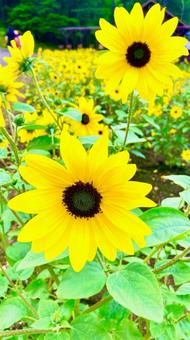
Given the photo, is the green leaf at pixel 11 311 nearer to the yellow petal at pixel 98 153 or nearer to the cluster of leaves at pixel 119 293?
the cluster of leaves at pixel 119 293

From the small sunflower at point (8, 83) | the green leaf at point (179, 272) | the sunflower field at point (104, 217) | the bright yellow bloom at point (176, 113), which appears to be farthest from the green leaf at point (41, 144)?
the bright yellow bloom at point (176, 113)

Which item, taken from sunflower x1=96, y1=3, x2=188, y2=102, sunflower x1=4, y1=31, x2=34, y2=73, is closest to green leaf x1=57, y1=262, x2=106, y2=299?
sunflower x1=96, y1=3, x2=188, y2=102

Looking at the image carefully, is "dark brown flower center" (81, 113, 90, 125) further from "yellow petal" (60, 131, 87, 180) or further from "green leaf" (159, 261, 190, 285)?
"yellow petal" (60, 131, 87, 180)

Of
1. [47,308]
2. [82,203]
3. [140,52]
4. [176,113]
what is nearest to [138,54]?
[140,52]

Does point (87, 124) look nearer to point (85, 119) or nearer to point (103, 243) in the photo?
point (85, 119)

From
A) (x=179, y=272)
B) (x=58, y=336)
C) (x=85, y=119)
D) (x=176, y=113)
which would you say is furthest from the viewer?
(x=176, y=113)

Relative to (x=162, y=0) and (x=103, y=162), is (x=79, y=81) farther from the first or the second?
(x=103, y=162)

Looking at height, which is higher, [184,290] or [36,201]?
[36,201]

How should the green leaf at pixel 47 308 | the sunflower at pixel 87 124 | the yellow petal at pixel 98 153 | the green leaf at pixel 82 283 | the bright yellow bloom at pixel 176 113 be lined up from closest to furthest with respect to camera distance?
the yellow petal at pixel 98 153 < the green leaf at pixel 82 283 < the green leaf at pixel 47 308 < the sunflower at pixel 87 124 < the bright yellow bloom at pixel 176 113
